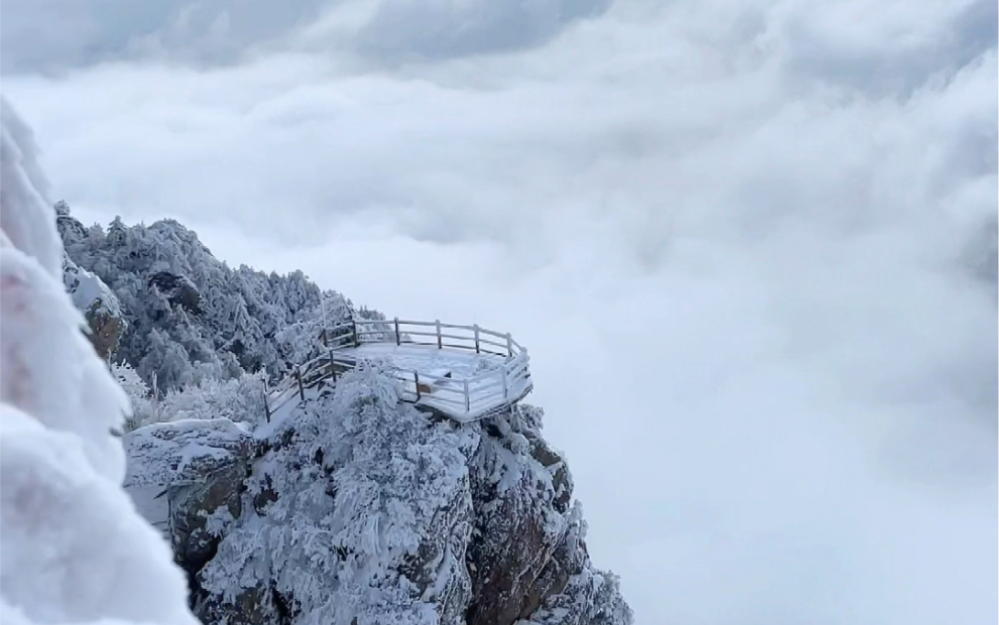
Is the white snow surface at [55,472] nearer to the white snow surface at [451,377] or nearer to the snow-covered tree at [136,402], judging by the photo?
the white snow surface at [451,377]

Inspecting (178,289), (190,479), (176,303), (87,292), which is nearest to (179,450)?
(190,479)

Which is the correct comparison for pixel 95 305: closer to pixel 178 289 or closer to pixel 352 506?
pixel 352 506

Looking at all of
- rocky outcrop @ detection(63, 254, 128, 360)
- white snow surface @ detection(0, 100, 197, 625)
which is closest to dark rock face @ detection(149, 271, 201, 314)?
rocky outcrop @ detection(63, 254, 128, 360)

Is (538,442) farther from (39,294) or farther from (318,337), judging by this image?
(39,294)

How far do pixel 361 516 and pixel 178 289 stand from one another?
100 ft

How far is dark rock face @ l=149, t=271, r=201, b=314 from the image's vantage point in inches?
1711

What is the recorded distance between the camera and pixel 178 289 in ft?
144

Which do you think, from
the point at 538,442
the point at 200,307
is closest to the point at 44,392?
the point at 538,442

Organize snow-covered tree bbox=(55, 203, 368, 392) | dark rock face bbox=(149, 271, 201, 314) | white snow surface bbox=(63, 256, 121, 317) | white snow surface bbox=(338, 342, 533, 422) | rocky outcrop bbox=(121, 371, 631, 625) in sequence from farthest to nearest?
dark rock face bbox=(149, 271, 201, 314), snow-covered tree bbox=(55, 203, 368, 392), white snow surface bbox=(63, 256, 121, 317), white snow surface bbox=(338, 342, 533, 422), rocky outcrop bbox=(121, 371, 631, 625)

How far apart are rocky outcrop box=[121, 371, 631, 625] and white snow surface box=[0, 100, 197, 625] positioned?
572 inches

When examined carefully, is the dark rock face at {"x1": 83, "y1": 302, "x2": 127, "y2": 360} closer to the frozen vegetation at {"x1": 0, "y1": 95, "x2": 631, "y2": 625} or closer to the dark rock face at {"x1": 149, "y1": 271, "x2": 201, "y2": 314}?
the frozen vegetation at {"x1": 0, "y1": 95, "x2": 631, "y2": 625}

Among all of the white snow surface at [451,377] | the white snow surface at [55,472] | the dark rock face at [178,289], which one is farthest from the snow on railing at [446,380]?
the dark rock face at [178,289]

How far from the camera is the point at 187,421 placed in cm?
1881

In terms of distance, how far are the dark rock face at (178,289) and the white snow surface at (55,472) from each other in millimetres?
43051
